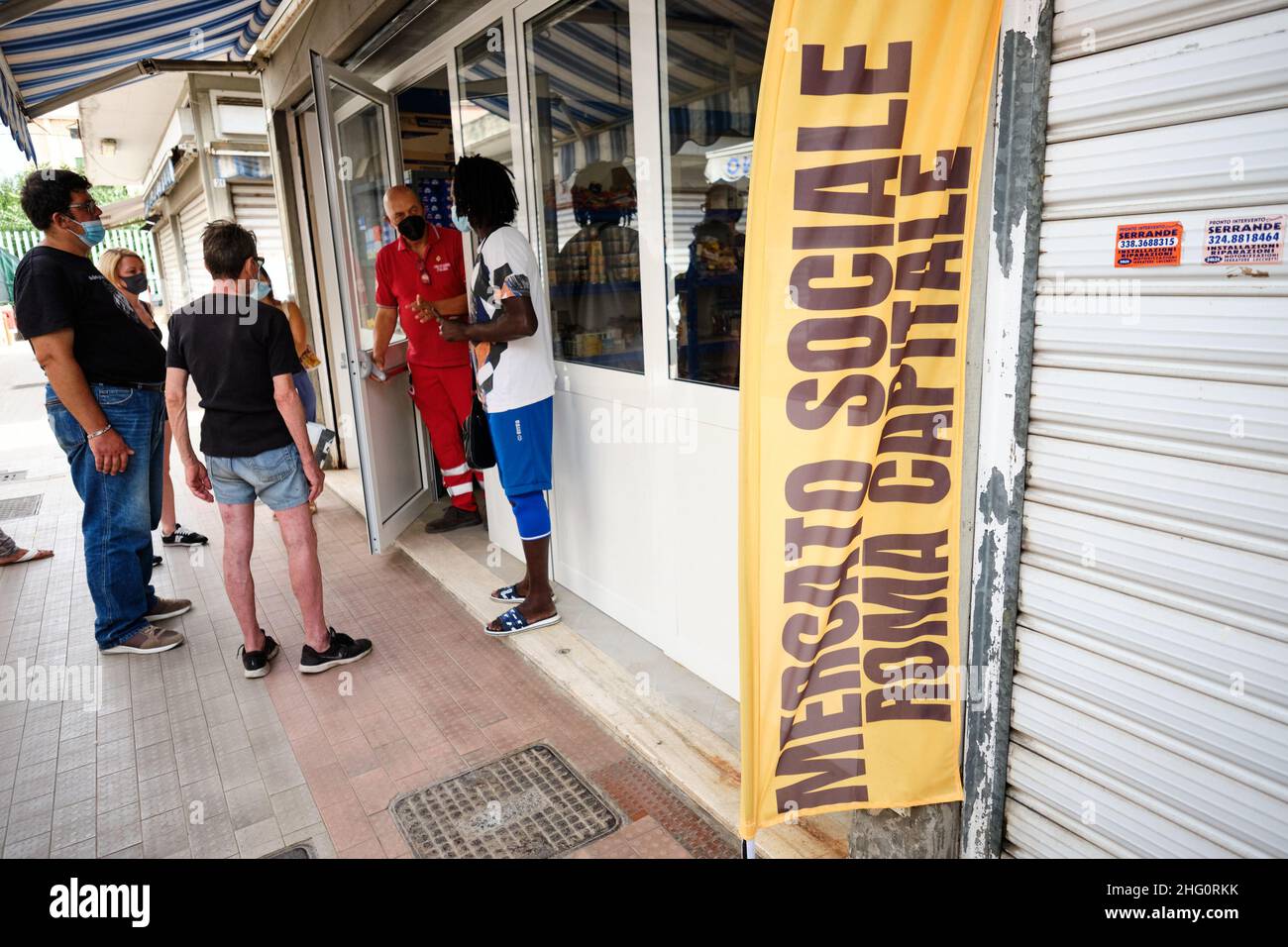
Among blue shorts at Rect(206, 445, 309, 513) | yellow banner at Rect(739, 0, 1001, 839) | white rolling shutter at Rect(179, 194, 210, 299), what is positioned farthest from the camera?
white rolling shutter at Rect(179, 194, 210, 299)

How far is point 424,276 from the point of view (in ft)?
14.9

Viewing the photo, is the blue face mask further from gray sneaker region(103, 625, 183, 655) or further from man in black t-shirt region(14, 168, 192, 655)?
gray sneaker region(103, 625, 183, 655)

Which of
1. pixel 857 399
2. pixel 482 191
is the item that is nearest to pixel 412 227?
pixel 482 191

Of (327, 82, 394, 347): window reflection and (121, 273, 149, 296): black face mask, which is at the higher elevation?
(327, 82, 394, 347): window reflection

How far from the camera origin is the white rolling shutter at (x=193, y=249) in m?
15.1

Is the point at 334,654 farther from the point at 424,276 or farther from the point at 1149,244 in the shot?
the point at 1149,244

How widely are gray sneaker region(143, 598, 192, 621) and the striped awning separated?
3.21 m

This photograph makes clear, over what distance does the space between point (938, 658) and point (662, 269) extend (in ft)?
5.77

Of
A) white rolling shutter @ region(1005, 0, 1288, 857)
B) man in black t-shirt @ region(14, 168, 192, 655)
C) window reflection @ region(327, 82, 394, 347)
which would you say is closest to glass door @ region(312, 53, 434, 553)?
window reflection @ region(327, 82, 394, 347)

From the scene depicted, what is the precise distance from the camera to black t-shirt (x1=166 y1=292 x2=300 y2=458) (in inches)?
121

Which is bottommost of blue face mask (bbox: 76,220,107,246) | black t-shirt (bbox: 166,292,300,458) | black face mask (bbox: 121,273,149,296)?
black t-shirt (bbox: 166,292,300,458)

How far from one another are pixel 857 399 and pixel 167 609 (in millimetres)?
3914

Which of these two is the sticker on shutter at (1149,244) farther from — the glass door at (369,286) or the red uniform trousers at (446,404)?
the red uniform trousers at (446,404)

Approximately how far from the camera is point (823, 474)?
1784mm
